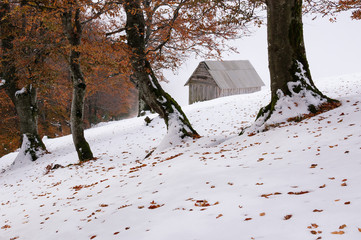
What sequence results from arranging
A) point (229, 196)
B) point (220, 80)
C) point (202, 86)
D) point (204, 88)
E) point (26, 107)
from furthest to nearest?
point (202, 86) → point (204, 88) → point (220, 80) → point (26, 107) → point (229, 196)

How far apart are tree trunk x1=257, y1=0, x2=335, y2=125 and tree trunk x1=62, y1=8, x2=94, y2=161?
6.80m

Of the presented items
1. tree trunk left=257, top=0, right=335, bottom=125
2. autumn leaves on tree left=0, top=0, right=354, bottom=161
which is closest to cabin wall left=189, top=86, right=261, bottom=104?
autumn leaves on tree left=0, top=0, right=354, bottom=161

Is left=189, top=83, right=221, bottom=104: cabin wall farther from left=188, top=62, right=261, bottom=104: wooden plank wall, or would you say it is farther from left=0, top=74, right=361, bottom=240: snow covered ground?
left=0, top=74, right=361, bottom=240: snow covered ground

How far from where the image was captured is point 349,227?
2799 mm

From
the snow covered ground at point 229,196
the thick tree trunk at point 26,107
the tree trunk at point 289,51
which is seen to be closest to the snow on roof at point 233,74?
the thick tree trunk at point 26,107

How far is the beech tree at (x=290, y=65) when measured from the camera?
8812mm

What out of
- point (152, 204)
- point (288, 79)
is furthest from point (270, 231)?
point (288, 79)

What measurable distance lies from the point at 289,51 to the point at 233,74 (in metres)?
28.5

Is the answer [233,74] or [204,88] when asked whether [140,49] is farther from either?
[233,74]

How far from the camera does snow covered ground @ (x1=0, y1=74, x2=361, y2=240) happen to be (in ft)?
10.7

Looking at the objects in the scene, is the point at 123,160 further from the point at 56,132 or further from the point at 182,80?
the point at 182,80

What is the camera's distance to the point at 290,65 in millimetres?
8875

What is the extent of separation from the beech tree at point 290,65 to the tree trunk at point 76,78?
685cm

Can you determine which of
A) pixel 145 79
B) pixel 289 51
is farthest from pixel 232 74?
pixel 289 51
